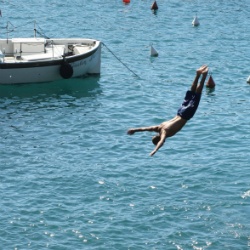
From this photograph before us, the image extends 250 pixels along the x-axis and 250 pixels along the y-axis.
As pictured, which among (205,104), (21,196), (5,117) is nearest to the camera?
(21,196)

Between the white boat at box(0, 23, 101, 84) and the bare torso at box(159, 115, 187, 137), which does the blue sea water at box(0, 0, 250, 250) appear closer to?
the white boat at box(0, 23, 101, 84)

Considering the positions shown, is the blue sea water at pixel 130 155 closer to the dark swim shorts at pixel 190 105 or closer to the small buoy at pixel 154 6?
the dark swim shorts at pixel 190 105

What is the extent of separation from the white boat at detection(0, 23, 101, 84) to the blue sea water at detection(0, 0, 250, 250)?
678 millimetres

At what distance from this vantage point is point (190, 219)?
35719 millimetres

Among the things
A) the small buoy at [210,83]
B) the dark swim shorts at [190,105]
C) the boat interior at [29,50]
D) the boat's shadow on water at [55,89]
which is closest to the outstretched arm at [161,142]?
the dark swim shorts at [190,105]

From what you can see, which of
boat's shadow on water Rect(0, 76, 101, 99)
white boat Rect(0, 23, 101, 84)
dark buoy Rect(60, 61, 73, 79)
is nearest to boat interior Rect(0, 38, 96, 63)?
white boat Rect(0, 23, 101, 84)

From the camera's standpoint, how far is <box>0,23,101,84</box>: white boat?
166ft

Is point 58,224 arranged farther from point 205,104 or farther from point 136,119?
point 205,104

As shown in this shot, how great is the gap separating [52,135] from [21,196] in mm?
7578

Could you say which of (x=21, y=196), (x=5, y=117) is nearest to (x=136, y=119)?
(x=5, y=117)

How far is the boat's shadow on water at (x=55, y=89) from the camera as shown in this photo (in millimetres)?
50256

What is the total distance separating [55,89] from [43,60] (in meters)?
1.82

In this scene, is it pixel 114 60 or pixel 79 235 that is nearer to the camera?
pixel 79 235

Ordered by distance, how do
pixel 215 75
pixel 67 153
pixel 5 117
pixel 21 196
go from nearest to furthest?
pixel 21 196
pixel 67 153
pixel 5 117
pixel 215 75
